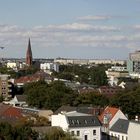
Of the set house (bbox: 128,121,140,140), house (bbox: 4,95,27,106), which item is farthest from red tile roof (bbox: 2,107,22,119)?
house (bbox: 128,121,140,140)

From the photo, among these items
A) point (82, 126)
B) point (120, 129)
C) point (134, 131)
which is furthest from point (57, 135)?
point (120, 129)

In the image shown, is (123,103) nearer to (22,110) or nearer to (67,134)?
(22,110)

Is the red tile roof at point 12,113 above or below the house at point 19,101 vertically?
above

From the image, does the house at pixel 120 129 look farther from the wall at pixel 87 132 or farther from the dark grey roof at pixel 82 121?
the dark grey roof at pixel 82 121

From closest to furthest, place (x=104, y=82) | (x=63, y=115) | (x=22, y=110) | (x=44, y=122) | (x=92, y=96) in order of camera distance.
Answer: (x=63, y=115)
(x=44, y=122)
(x=22, y=110)
(x=92, y=96)
(x=104, y=82)

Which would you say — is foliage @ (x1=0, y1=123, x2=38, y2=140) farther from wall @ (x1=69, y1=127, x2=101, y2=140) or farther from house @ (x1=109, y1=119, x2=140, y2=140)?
house @ (x1=109, y1=119, x2=140, y2=140)

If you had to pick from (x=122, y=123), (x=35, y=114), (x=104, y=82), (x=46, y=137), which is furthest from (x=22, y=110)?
(x=104, y=82)

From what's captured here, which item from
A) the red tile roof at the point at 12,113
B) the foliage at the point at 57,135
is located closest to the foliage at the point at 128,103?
the red tile roof at the point at 12,113
